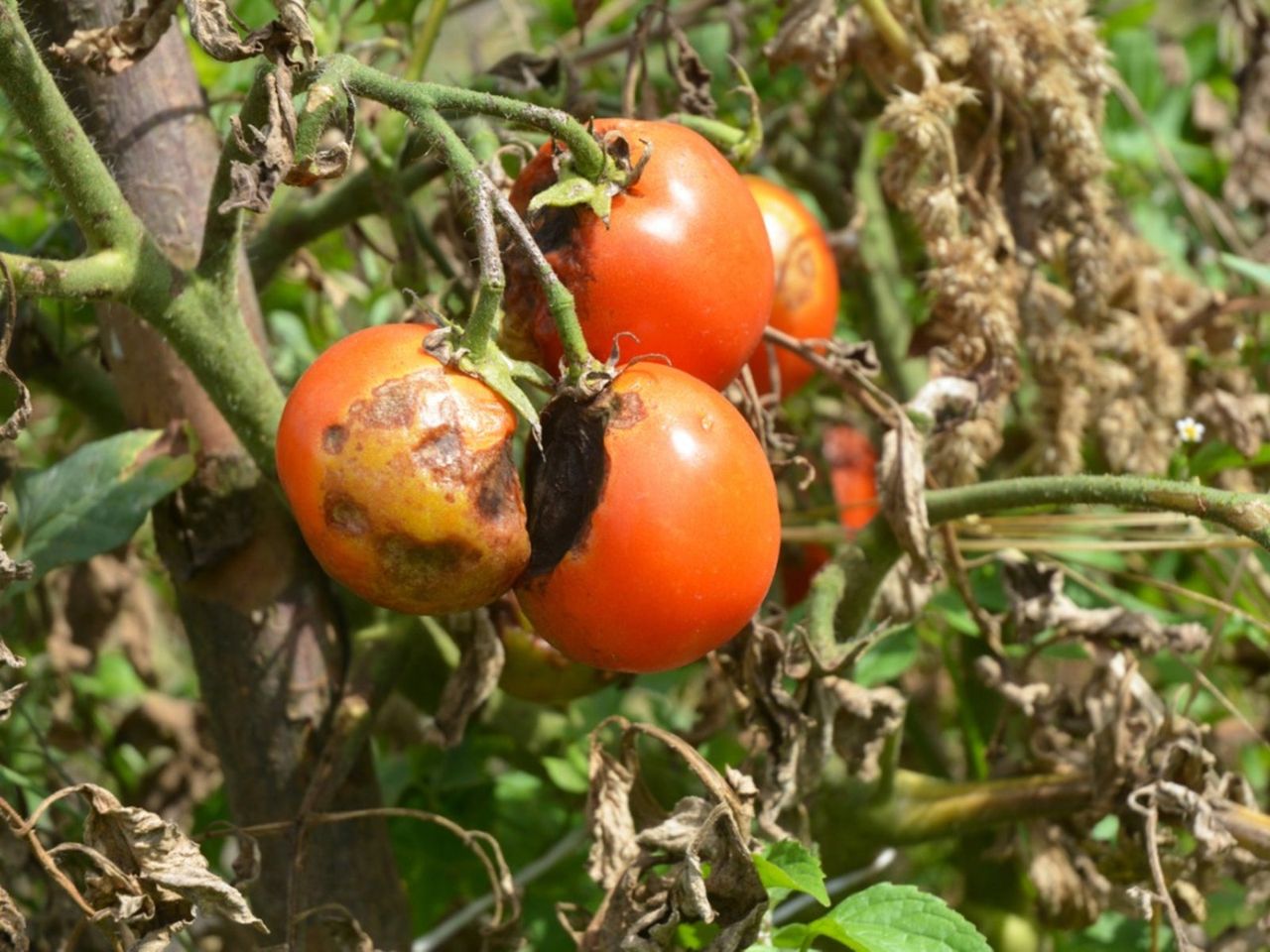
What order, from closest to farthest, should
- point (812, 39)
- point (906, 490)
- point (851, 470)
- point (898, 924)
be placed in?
1. point (898, 924)
2. point (906, 490)
3. point (812, 39)
4. point (851, 470)

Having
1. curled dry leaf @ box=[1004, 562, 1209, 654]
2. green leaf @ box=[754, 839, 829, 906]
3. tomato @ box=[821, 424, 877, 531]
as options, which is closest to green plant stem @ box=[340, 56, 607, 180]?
green leaf @ box=[754, 839, 829, 906]

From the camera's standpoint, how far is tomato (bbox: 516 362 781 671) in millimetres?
813

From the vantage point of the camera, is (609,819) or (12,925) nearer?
(12,925)

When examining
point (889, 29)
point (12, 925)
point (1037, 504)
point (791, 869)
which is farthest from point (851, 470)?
point (12, 925)

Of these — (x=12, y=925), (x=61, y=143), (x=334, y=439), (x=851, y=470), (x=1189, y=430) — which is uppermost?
(x=61, y=143)

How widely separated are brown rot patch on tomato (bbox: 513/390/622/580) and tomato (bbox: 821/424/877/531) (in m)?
0.68

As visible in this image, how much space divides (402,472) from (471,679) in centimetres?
34

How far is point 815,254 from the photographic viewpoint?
124cm

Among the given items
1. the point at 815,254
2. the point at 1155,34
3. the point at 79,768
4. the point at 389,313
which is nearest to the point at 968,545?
the point at 815,254

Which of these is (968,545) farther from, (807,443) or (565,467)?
→ (565,467)

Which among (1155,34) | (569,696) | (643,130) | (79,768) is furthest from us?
(1155,34)

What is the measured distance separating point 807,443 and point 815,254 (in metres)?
0.44

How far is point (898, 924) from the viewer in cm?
91

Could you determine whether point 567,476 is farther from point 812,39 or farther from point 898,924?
point 812,39
